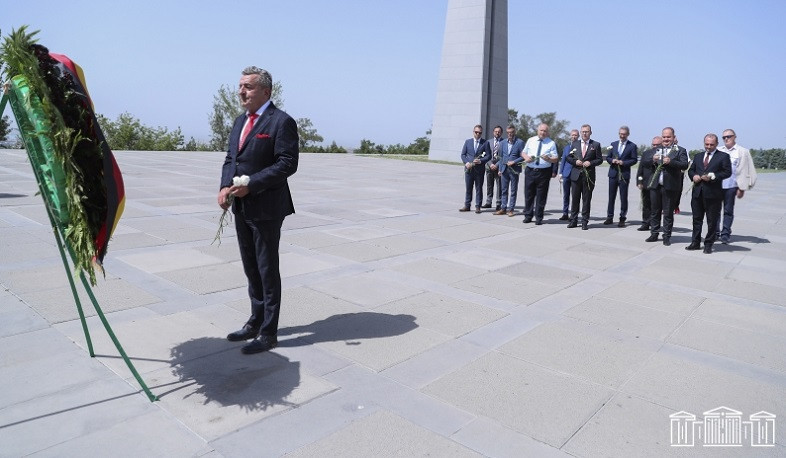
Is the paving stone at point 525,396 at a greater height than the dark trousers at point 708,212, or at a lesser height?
lesser

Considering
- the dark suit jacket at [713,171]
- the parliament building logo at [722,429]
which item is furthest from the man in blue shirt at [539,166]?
the parliament building logo at [722,429]

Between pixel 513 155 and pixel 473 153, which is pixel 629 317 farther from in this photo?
pixel 473 153

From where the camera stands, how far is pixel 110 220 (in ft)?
11.4

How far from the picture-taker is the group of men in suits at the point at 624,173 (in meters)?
9.05

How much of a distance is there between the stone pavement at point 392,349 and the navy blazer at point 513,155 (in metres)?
3.56

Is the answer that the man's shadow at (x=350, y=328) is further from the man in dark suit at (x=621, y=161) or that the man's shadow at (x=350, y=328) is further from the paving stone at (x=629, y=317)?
the man in dark suit at (x=621, y=161)

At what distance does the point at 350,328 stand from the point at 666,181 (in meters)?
7.00

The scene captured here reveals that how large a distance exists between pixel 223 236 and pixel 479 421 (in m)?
6.10

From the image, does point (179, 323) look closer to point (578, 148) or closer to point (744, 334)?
point (744, 334)

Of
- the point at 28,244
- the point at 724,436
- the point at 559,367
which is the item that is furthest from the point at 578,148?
the point at 28,244

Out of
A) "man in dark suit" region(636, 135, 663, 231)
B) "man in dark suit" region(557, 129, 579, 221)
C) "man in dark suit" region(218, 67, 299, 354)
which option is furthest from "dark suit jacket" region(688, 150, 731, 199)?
"man in dark suit" region(218, 67, 299, 354)

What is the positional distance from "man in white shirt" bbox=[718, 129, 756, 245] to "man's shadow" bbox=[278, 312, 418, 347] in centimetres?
727

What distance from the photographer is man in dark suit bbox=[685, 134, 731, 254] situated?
888 centimetres

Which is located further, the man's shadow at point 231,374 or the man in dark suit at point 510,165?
the man in dark suit at point 510,165
